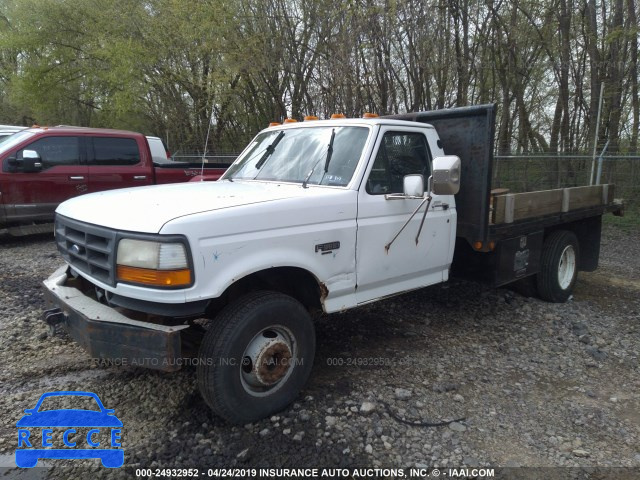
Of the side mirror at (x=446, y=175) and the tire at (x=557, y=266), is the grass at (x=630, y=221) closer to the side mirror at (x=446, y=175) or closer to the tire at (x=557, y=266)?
the tire at (x=557, y=266)

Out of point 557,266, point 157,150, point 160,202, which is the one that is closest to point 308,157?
point 160,202

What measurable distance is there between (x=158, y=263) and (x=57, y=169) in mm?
6557

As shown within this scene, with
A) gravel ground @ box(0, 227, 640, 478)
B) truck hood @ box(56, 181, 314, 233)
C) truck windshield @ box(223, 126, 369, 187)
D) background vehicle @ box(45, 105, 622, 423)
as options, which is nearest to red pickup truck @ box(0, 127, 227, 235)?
gravel ground @ box(0, 227, 640, 478)

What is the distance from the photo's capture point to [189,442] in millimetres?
2908

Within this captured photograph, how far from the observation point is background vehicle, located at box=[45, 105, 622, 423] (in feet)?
9.04

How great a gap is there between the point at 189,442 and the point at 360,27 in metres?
9.31

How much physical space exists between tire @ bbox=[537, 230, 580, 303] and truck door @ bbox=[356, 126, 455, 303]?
1.71m

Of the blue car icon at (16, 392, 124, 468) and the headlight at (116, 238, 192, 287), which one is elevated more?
the headlight at (116, 238, 192, 287)

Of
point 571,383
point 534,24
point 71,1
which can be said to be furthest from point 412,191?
point 71,1

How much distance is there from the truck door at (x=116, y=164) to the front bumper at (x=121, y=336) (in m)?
5.92

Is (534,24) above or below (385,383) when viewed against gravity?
above

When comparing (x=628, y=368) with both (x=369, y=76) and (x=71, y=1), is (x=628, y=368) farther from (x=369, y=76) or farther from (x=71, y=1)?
(x=71, y=1)

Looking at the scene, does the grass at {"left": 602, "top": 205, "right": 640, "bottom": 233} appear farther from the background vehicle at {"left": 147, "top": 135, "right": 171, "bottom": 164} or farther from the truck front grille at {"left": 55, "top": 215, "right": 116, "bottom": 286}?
the truck front grille at {"left": 55, "top": 215, "right": 116, "bottom": 286}

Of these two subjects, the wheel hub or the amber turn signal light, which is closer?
the amber turn signal light
